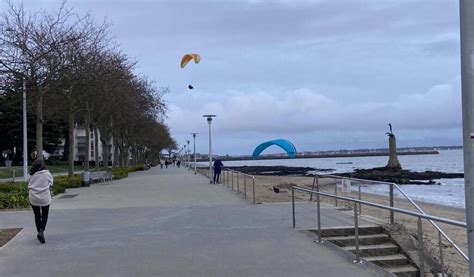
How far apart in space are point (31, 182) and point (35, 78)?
397 inches

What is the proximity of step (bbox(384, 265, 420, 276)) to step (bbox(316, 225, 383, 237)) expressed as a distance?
1590mm

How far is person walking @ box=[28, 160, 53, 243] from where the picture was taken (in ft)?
35.4

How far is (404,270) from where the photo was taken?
9523 millimetres

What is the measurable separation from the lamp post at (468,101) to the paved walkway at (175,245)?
3.43 meters

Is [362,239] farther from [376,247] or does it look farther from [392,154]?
[392,154]

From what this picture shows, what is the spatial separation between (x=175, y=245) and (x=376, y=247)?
12.0 feet

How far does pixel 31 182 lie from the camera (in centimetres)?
1091

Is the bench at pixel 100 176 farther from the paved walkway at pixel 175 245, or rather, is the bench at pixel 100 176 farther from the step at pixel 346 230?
the step at pixel 346 230

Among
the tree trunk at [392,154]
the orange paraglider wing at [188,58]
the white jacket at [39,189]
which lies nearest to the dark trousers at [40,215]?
the white jacket at [39,189]

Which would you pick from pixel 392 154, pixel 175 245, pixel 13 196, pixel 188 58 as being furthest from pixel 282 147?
pixel 175 245

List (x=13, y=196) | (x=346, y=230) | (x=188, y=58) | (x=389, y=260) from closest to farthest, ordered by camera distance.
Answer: (x=389, y=260), (x=346, y=230), (x=13, y=196), (x=188, y=58)

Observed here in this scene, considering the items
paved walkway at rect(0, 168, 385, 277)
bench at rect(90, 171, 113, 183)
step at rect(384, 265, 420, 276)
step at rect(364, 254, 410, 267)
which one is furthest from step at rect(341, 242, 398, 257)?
bench at rect(90, 171, 113, 183)

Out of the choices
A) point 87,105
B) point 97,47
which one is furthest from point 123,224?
point 87,105

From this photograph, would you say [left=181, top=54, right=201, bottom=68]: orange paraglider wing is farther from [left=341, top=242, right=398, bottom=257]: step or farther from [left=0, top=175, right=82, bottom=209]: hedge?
[left=341, top=242, right=398, bottom=257]: step
